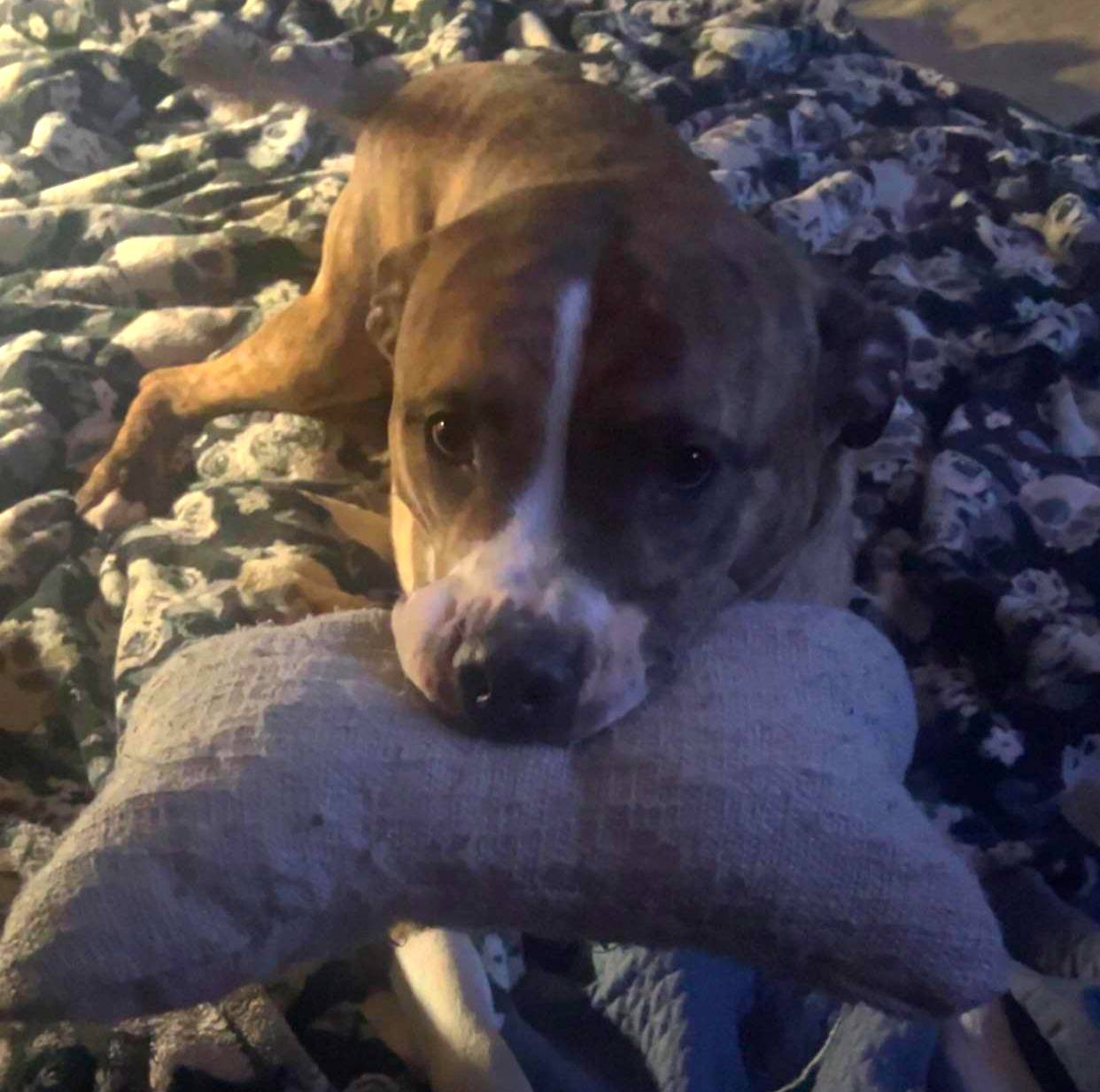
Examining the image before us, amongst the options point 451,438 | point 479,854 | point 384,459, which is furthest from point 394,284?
point 479,854

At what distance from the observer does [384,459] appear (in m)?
2.11

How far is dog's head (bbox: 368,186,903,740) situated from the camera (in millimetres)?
1193

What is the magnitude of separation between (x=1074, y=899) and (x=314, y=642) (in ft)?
3.64

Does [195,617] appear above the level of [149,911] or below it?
below

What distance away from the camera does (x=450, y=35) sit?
3.00m

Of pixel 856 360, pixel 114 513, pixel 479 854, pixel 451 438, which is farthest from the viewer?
pixel 114 513

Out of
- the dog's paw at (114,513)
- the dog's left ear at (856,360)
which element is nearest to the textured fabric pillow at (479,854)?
the dog's left ear at (856,360)

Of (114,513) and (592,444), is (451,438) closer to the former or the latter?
(592,444)

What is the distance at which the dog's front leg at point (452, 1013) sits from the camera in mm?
1302

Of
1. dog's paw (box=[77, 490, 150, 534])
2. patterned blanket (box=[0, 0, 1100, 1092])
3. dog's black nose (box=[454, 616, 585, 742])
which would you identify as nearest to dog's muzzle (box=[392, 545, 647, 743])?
dog's black nose (box=[454, 616, 585, 742])

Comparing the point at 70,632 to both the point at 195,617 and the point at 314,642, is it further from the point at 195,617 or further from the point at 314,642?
the point at 314,642

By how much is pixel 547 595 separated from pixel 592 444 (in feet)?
0.55

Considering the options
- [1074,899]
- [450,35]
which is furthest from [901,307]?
[450,35]

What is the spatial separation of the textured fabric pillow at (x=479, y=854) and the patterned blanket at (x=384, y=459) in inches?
14.2
